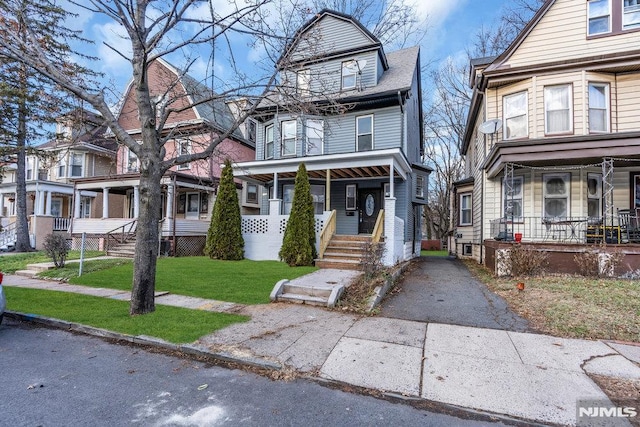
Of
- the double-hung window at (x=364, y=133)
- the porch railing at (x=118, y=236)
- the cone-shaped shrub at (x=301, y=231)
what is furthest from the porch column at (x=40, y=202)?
the double-hung window at (x=364, y=133)

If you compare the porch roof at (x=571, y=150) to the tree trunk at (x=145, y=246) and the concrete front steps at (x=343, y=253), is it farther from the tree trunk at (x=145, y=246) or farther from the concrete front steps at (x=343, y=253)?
the tree trunk at (x=145, y=246)

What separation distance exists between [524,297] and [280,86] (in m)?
6.65

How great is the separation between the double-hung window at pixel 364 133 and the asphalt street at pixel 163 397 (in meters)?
11.4

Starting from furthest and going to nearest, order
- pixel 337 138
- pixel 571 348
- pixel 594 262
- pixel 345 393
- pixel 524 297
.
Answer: pixel 337 138, pixel 594 262, pixel 524 297, pixel 571 348, pixel 345 393

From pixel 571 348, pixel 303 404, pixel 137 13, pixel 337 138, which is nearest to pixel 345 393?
pixel 303 404

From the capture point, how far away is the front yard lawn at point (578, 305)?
4.98 m

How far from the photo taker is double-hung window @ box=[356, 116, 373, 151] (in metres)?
13.7

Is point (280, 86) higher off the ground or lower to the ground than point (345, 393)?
higher

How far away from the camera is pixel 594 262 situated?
8.55m

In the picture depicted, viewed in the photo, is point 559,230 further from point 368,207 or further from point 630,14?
point 630,14

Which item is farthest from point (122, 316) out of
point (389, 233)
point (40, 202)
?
point (40, 202)

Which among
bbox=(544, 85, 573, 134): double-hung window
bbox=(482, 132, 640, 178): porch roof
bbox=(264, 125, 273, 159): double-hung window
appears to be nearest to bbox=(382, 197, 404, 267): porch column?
bbox=(482, 132, 640, 178): porch roof

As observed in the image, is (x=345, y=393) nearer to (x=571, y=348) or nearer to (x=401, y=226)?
(x=571, y=348)

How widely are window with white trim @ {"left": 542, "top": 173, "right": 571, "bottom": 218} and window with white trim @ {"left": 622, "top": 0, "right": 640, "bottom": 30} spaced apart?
4869 mm
